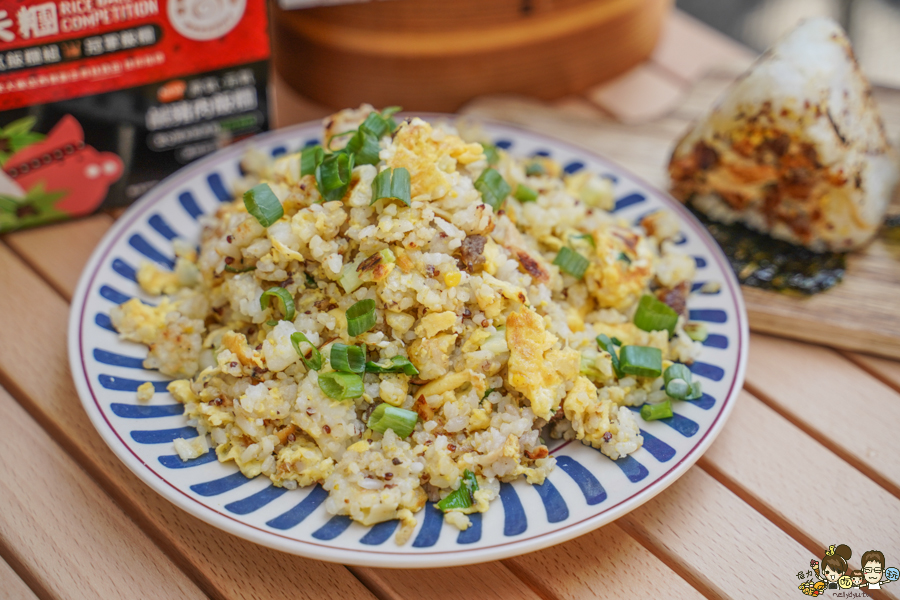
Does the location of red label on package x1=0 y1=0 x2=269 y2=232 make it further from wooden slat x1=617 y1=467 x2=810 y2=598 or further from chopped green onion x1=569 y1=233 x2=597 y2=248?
wooden slat x1=617 y1=467 x2=810 y2=598

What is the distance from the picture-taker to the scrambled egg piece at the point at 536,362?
197 cm

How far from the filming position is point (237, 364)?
6.64 feet

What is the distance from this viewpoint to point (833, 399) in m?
2.46

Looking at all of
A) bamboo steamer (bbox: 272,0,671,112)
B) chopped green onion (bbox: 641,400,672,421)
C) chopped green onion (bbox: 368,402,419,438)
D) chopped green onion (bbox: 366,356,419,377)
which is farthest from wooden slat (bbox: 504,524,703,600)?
bamboo steamer (bbox: 272,0,671,112)

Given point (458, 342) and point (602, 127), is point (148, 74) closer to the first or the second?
point (458, 342)

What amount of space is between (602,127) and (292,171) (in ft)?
5.26

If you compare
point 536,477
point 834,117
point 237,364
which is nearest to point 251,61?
point 237,364

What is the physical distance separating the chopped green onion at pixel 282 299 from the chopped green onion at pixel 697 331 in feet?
3.98

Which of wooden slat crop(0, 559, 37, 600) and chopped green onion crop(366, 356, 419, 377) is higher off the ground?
chopped green onion crop(366, 356, 419, 377)

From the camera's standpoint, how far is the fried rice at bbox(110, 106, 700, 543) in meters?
1.94

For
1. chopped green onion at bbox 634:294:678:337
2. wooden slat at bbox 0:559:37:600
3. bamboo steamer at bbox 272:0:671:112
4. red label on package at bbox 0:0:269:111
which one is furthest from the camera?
bamboo steamer at bbox 272:0:671:112

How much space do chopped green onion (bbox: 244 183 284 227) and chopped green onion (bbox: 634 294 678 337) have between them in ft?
3.74

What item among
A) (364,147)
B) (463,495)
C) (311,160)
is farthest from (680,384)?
(311,160)

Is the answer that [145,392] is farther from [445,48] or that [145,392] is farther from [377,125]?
[445,48]
